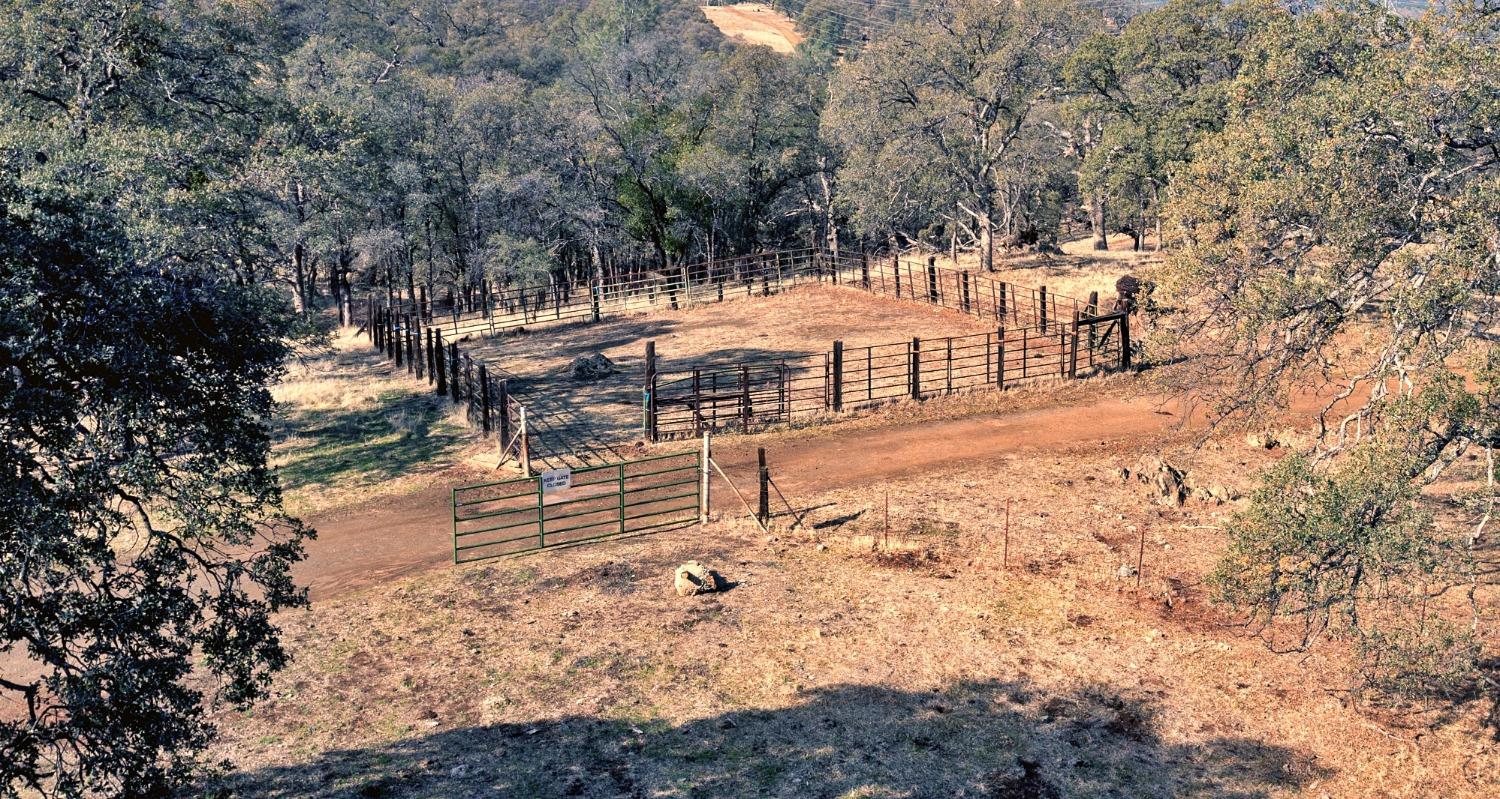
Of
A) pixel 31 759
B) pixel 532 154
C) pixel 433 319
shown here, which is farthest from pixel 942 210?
pixel 31 759

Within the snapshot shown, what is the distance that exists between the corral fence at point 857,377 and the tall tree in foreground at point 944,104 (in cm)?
1444

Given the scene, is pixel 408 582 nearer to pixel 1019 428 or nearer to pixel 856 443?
pixel 856 443

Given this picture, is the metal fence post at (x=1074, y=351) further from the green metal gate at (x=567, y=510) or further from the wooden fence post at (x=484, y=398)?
the wooden fence post at (x=484, y=398)

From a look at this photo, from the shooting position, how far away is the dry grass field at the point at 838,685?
36.1 feet

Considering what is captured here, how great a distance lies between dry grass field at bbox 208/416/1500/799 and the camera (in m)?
11.0

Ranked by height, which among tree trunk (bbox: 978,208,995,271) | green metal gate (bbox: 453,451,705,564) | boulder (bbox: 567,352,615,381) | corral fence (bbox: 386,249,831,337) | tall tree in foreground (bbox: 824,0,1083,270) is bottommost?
green metal gate (bbox: 453,451,705,564)

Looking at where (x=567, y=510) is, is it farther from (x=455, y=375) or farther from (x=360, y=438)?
(x=455, y=375)

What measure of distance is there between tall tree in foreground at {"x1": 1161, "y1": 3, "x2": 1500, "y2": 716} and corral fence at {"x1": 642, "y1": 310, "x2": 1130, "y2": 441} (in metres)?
9.90

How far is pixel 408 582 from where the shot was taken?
16594 millimetres

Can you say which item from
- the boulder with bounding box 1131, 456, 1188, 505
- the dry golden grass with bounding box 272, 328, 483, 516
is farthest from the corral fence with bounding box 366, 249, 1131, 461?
the boulder with bounding box 1131, 456, 1188, 505

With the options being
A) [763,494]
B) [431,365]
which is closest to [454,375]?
[431,365]

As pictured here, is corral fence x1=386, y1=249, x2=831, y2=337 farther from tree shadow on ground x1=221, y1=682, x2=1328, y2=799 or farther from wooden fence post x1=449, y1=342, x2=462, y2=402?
tree shadow on ground x1=221, y1=682, x2=1328, y2=799

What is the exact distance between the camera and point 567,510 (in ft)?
64.7

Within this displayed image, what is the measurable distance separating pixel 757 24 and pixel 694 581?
14245cm
